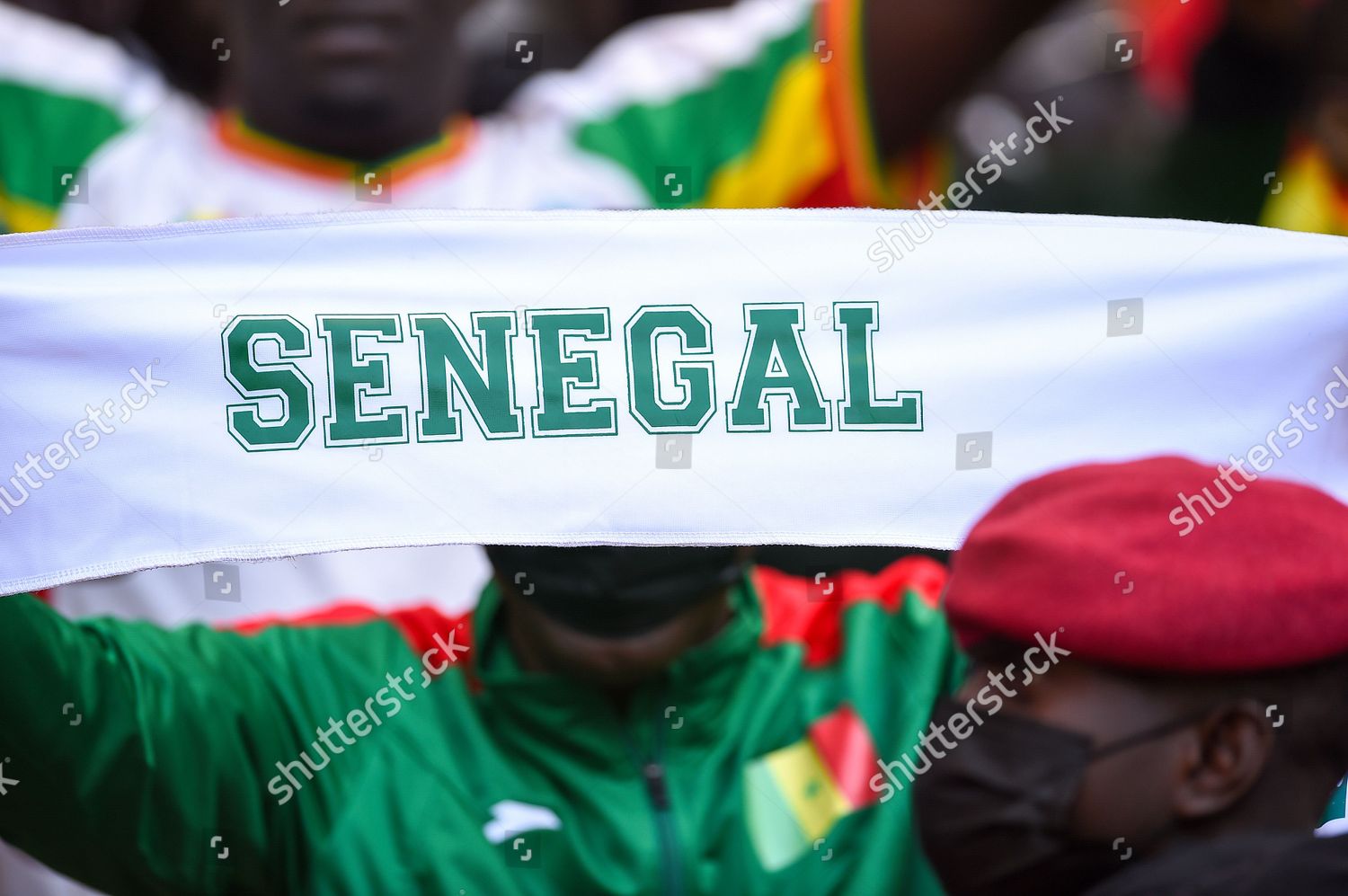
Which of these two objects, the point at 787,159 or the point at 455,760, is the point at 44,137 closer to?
the point at 787,159

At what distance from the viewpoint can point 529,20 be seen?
4.84m

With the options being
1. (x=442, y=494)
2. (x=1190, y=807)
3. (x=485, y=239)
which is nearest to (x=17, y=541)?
(x=442, y=494)

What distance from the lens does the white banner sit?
2.34 meters

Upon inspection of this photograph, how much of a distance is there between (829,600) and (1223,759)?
929 millimetres

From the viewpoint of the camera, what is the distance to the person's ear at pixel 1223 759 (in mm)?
1948

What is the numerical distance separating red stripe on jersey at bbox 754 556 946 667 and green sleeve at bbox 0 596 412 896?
669 millimetres

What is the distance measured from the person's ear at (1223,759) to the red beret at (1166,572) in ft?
0.22

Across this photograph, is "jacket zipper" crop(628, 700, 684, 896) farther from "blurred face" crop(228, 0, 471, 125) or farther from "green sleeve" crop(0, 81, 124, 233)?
"green sleeve" crop(0, 81, 124, 233)

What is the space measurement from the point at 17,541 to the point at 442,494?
0.58 metres

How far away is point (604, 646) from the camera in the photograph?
2.59 m

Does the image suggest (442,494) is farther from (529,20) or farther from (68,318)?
(529,20)

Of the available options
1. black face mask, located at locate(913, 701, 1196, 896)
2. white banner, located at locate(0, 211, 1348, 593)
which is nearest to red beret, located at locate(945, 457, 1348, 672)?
black face mask, located at locate(913, 701, 1196, 896)

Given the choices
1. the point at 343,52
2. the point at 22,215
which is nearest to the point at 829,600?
the point at 343,52

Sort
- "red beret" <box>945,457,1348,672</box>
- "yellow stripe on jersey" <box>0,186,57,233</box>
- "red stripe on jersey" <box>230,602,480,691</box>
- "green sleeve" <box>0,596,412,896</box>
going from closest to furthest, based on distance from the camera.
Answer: "red beret" <box>945,457,1348,672</box> → "green sleeve" <box>0,596,412,896</box> → "red stripe on jersey" <box>230,602,480,691</box> → "yellow stripe on jersey" <box>0,186,57,233</box>
